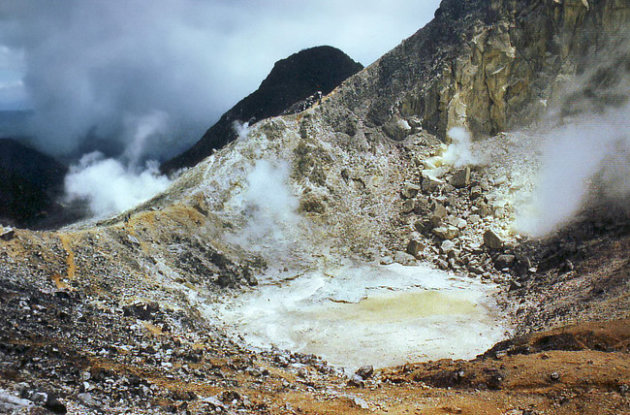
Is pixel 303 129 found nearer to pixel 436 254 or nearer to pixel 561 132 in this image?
pixel 436 254

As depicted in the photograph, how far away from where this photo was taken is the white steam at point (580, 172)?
2870 cm

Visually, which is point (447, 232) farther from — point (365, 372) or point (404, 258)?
point (365, 372)

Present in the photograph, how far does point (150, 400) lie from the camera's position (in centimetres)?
1087

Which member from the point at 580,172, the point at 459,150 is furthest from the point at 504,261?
the point at 459,150

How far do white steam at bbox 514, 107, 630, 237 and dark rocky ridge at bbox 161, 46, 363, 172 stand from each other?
85.6 ft

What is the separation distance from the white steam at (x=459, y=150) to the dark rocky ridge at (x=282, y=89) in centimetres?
1841

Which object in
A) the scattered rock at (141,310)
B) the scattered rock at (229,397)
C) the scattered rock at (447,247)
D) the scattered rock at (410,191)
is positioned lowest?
the scattered rock at (229,397)

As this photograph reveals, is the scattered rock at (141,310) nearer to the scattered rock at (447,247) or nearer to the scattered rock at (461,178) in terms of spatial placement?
the scattered rock at (447,247)

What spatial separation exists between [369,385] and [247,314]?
1035cm

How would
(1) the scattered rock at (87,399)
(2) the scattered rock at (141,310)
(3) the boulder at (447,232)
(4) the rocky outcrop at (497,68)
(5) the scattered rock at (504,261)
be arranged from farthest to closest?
(4) the rocky outcrop at (497,68), (3) the boulder at (447,232), (5) the scattered rock at (504,261), (2) the scattered rock at (141,310), (1) the scattered rock at (87,399)

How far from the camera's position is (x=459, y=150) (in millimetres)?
37000

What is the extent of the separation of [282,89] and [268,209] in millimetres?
24388

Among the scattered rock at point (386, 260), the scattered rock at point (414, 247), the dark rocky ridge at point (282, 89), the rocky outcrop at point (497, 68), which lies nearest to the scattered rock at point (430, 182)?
the rocky outcrop at point (497, 68)

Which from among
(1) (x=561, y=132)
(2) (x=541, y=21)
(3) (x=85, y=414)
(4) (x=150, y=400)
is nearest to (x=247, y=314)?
(4) (x=150, y=400)
